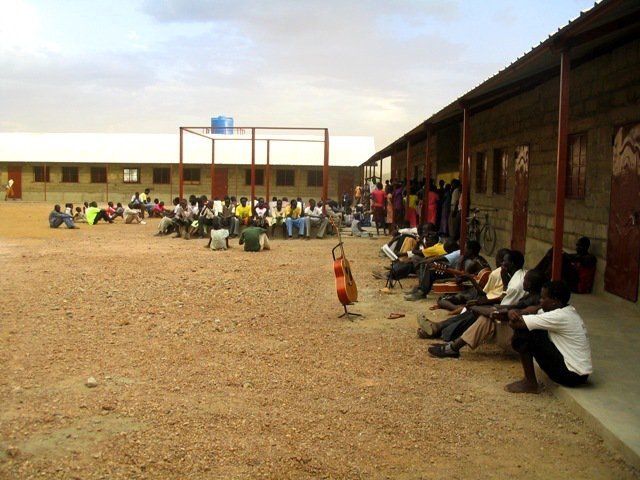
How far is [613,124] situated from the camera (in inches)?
337

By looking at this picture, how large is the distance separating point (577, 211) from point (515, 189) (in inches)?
122

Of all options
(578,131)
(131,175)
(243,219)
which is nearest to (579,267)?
(578,131)

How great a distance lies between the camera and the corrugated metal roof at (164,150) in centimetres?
3819

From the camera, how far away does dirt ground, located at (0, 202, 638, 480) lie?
3.88 meters

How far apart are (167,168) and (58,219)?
53.8 feet

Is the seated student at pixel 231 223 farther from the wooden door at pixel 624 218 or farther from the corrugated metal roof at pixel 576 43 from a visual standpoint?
the wooden door at pixel 624 218

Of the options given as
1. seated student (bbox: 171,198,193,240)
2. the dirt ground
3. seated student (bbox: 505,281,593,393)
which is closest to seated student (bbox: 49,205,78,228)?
seated student (bbox: 171,198,193,240)

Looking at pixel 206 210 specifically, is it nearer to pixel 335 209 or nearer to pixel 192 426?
pixel 335 209

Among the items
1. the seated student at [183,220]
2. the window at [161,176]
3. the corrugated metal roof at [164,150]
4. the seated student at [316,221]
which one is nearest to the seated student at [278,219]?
the seated student at [316,221]

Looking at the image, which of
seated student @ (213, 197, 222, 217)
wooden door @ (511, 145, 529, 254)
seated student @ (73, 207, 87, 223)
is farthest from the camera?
seated student @ (73, 207, 87, 223)

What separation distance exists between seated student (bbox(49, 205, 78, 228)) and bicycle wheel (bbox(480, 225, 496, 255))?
1485 cm

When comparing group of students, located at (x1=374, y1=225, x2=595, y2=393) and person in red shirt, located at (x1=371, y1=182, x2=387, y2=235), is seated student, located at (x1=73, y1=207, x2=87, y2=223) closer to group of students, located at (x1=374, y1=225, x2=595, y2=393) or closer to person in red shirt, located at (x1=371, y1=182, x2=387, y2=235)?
person in red shirt, located at (x1=371, y1=182, x2=387, y2=235)

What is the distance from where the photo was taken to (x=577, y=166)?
9914 mm

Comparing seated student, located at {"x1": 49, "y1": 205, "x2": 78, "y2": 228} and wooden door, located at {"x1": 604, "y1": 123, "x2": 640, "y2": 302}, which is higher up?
wooden door, located at {"x1": 604, "y1": 123, "x2": 640, "y2": 302}
